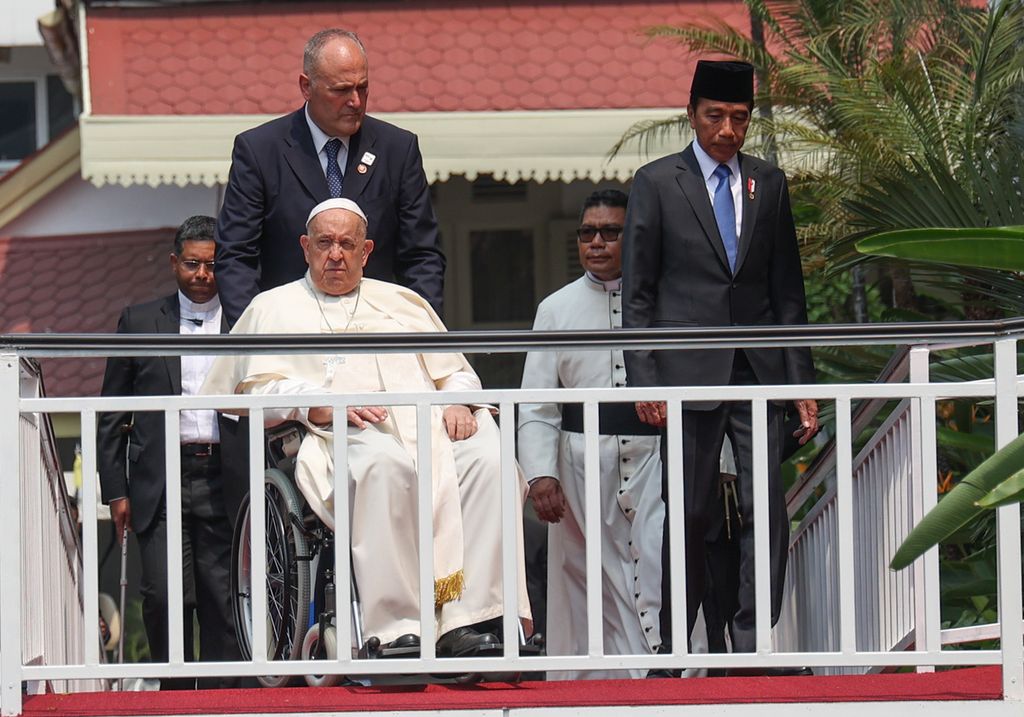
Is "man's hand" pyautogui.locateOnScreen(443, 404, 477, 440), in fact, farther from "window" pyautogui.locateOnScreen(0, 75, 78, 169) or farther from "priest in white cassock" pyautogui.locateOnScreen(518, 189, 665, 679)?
"window" pyautogui.locateOnScreen(0, 75, 78, 169)

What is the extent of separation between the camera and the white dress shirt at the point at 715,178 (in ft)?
17.9

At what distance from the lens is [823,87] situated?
956 cm

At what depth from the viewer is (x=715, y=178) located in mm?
5484

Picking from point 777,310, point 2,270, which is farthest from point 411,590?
point 2,270

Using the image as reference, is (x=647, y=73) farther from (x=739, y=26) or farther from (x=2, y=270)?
(x=2, y=270)

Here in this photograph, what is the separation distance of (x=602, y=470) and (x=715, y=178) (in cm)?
119

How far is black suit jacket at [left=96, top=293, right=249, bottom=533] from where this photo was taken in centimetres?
626

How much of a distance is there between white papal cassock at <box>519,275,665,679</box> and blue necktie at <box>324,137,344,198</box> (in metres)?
0.89

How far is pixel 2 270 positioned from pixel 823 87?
5944 mm

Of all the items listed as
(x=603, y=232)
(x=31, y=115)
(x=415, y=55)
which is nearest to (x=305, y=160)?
(x=603, y=232)

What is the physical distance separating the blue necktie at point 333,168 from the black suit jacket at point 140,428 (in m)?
0.78

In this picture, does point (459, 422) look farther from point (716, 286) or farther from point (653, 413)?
point (716, 286)

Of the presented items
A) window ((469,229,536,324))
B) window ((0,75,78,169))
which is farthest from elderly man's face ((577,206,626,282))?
window ((0,75,78,169))

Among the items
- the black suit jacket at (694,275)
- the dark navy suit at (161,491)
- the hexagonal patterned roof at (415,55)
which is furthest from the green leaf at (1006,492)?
the hexagonal patterned roof at (415,55)
